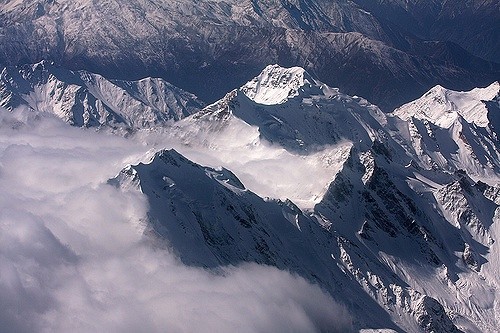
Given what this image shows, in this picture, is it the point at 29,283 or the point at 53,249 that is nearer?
the point at 29,283

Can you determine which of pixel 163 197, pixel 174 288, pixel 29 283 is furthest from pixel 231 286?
pixel 29 283

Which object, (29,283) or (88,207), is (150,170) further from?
(29,283)

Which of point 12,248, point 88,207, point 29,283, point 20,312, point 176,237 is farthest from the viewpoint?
point 88,207

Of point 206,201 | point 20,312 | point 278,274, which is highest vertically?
point 20,312

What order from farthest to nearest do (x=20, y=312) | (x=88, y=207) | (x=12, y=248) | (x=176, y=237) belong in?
(x=88, y=207)
(x=176, y=237)
(x=12, y=248)
(x=20, y=312)

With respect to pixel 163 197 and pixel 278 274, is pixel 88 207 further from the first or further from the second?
pixel 278 274

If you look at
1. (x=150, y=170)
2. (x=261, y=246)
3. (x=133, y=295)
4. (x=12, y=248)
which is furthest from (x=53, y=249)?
(x=261, y=246)

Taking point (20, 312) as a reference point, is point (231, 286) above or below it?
below

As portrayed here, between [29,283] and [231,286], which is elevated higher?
[29,283]

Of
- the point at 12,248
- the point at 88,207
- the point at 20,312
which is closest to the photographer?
the point at 20,312
